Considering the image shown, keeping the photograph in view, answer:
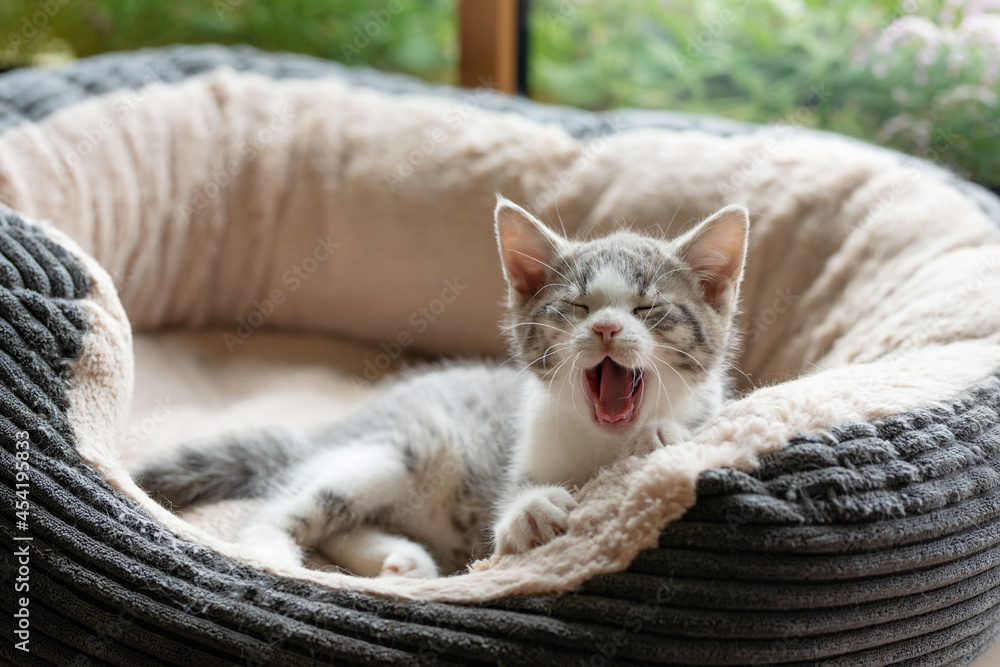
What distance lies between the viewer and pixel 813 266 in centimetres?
220

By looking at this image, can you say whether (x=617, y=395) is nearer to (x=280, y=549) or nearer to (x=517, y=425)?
(x=517, y=425)

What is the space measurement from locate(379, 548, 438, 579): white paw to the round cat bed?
0.34m

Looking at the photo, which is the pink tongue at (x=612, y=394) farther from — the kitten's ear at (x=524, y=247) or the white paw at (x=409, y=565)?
the white paw at (x=409, y=565)

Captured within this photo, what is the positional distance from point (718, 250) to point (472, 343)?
123cm

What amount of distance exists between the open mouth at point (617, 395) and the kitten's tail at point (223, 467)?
91 centimetres

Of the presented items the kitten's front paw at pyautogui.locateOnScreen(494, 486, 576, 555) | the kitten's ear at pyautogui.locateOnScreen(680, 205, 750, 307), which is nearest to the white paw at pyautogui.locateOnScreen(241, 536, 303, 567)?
the kitten's front paw at pyautogui.locateOnScreen(494, 486, 576, 555)

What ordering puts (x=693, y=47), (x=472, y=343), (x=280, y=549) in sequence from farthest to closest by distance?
(x=693, y=47)
(x=472, y=343)
(x=280, y=549)

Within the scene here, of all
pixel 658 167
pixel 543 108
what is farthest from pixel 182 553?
pixel 543 108

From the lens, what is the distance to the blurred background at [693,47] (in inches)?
104

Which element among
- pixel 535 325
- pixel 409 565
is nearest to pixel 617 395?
pixel 535 325

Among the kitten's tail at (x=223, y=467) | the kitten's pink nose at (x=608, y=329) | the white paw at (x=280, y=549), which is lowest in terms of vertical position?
the kitten's tail at (x=223, y=467)

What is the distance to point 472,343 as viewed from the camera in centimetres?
262

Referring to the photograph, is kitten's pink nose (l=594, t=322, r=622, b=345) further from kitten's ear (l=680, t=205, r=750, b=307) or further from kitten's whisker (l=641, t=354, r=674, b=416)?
kitten's ear (l=680, t=205, r=750, b=307)

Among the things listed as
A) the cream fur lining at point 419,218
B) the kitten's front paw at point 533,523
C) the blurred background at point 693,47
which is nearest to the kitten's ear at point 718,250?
the cream fur lining at point 419,218
